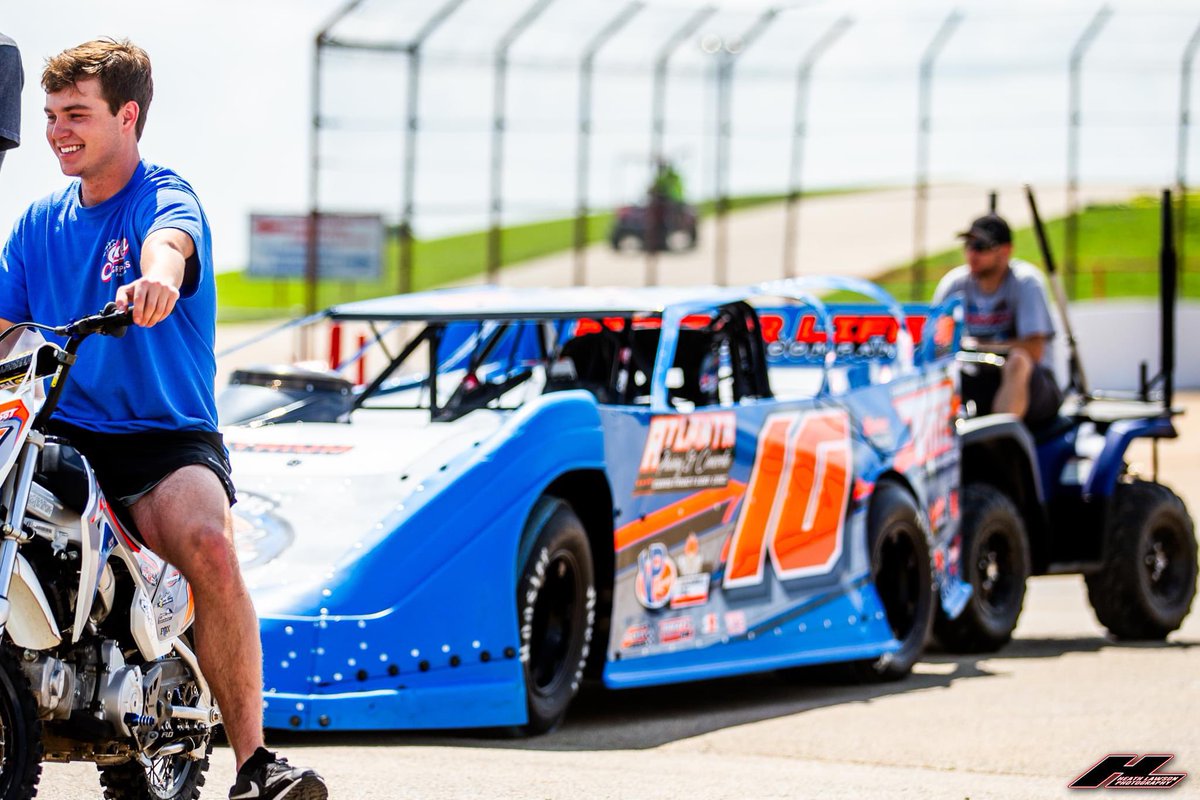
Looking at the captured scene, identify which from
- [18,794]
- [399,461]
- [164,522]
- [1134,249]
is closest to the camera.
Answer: [18,794]

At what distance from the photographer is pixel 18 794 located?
416 centimetres

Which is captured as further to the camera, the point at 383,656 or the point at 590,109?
the point at 590,109

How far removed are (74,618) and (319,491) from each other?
270 cm

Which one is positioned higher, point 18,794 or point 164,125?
point 164,125

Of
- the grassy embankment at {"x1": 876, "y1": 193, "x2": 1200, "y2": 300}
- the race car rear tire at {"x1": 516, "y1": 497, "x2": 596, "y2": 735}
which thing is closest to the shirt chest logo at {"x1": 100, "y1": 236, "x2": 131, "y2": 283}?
the race car rear tire at {"x1": 516, "y1": 497, "x2": 596, "y2": 735}

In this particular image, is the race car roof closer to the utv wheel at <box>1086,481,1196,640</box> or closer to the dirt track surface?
the dirt track surface

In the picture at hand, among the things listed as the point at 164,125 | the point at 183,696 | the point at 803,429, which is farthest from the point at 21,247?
the point at 803,429

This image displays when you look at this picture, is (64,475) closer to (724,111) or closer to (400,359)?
(400,359)

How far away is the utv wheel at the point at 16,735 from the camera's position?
4164mm

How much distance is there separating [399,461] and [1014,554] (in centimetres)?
487

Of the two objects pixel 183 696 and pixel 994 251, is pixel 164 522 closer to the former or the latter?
pixel 183 696

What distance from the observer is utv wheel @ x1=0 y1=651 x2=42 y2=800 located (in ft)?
13.7

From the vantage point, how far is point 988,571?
10906 mm

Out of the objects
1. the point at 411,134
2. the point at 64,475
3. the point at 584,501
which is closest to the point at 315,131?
the point at 411,134
